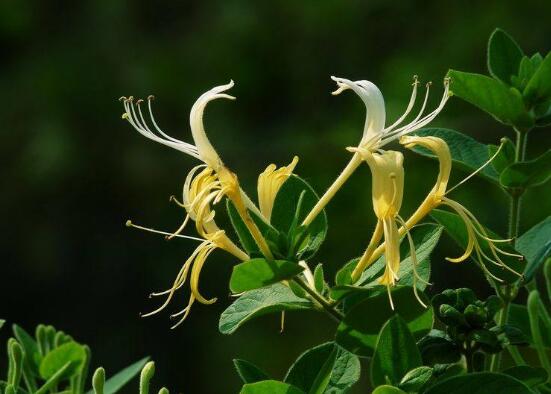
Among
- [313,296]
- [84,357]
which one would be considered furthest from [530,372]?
[84,357]

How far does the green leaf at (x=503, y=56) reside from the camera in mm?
872

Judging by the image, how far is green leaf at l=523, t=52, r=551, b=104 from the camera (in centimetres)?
85

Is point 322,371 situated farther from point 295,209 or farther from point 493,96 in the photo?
point 493,96

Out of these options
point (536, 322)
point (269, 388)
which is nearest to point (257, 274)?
point (269, 388)

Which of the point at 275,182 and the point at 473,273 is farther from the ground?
the point at 275,182

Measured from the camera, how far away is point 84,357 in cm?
87

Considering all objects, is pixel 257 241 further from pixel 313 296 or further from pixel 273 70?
pixel 273 70

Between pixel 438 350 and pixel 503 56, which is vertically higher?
pixel 503 56

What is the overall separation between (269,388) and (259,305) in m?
0.07

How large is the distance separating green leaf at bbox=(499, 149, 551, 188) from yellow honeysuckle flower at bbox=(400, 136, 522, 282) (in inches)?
2.2

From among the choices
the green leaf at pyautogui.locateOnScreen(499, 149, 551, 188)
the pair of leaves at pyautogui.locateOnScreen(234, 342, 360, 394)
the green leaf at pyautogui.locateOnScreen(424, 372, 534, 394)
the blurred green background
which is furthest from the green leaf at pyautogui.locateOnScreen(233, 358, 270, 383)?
the blurred green background

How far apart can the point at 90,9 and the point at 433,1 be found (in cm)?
121

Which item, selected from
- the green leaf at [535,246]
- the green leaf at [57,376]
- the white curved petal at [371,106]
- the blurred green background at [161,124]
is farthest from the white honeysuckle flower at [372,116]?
the blurred green background at [161,124]

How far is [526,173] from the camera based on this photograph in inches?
31.4
